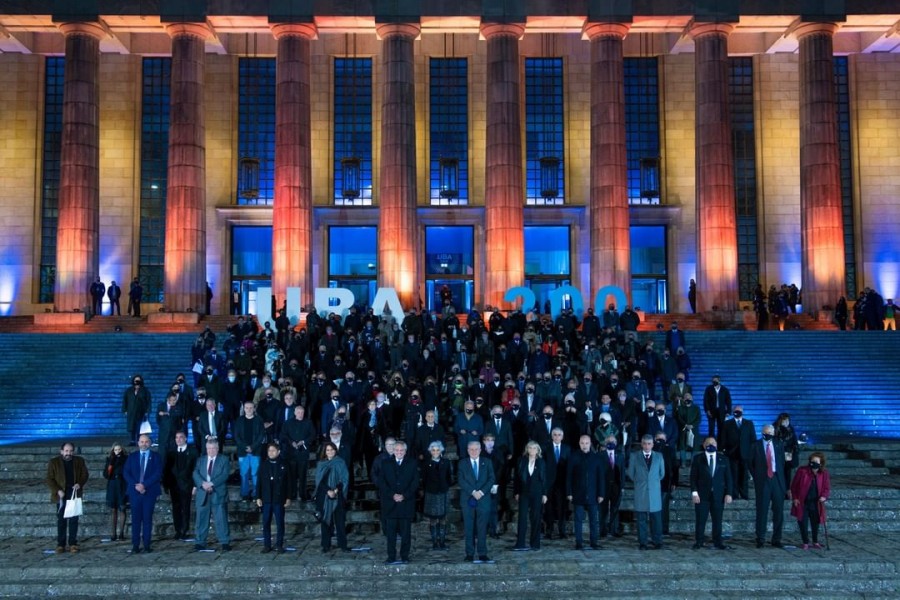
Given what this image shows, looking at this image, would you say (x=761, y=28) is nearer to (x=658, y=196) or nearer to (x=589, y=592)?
(x=658, y=196)

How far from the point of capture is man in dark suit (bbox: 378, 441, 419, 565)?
1497cm

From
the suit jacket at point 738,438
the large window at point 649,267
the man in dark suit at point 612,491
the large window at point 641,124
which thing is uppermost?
the large window at point 641,124

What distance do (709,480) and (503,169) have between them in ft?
77.5

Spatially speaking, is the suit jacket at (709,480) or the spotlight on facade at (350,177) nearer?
the suit jacket at (709,480)

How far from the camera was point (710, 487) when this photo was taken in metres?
15.8

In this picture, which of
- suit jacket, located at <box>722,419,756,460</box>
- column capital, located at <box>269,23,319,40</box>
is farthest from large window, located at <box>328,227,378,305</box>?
suit jacket, located at <box>722,419,756,460</box>

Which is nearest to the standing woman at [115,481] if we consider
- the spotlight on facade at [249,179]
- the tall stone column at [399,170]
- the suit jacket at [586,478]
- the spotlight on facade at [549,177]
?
the suit jacket at [586,478]

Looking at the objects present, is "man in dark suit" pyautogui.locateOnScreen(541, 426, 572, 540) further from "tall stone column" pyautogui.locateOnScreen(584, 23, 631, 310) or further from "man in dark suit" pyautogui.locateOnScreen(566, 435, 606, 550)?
"tall stone column" pyautogui.locateOnScreen(584, 23, 631, 310)

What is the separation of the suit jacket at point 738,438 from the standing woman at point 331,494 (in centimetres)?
685

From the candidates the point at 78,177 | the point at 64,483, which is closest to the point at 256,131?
the point at 78,177

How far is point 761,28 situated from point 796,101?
6.78 meters

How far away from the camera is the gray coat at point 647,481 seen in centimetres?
1584

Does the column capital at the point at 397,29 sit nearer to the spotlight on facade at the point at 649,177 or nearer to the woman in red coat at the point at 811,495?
the spotlight on facade at the point at 649,177

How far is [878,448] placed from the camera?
2214 cm
